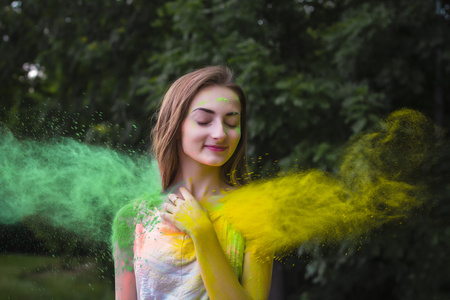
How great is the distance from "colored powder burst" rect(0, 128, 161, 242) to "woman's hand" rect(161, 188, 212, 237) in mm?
344

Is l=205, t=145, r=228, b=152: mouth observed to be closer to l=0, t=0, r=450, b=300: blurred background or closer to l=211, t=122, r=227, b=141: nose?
l=211, t=122, r=227, b=141: nose

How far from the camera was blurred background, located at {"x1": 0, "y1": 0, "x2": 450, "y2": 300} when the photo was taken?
3.78m

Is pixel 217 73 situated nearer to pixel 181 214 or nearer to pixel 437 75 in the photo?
pixel 181 214

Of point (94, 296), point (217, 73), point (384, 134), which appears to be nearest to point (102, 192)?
point (217, 73)

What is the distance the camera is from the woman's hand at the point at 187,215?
143cm

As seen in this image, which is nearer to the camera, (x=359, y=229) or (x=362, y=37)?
(x=359, y=229)

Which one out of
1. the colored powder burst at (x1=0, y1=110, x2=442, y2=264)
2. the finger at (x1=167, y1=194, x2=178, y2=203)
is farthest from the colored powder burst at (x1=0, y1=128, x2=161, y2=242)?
the finger at (x1=167, y1=194, x2=178, y2=203)

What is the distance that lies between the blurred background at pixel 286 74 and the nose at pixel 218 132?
1.78m

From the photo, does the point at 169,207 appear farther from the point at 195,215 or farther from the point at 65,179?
the point at 65,179

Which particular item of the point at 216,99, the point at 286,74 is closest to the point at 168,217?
the point at 216,99

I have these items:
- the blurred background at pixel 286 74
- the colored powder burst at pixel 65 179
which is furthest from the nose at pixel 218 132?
the blurred background at pixel 286 74

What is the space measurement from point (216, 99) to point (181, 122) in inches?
6.4

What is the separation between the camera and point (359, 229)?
1610 millimetres

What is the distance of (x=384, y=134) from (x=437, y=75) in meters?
2.46
